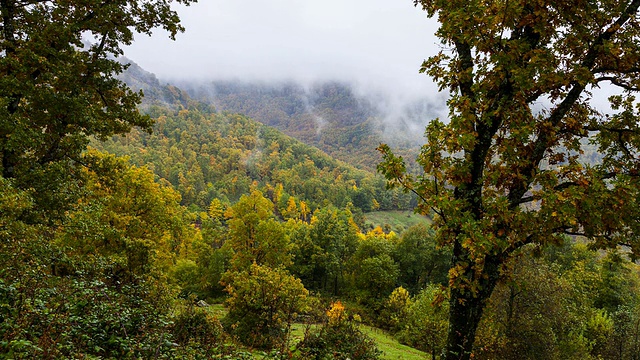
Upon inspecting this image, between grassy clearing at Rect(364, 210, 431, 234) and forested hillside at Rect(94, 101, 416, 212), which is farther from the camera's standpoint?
forested hillside at Rect(94, 101, 416, 212)

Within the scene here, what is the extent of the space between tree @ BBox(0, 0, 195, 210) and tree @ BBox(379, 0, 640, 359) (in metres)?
10.4

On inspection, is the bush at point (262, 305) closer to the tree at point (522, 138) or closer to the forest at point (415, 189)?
the forest at point (415, 189)

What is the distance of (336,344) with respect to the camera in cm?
1205

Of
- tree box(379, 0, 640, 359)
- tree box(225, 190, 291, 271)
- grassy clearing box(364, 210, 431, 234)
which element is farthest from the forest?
grassy clearing box(364, 210, 431, 234)

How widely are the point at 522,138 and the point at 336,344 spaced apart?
388 inches

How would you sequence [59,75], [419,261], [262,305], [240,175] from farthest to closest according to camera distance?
1. [240,175]
2. [419,261]
3. [262,305]
4. [59,75]

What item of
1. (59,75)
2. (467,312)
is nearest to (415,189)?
(467,312)

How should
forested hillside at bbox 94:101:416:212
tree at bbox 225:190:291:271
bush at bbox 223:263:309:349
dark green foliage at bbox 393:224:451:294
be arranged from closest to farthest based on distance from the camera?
bush at bbox 223:263:309:349, tree at bbox 225:190:291:271, dark green foliage at bbox 393:224:451:294, forested hillside at bbox 94:101:416:212

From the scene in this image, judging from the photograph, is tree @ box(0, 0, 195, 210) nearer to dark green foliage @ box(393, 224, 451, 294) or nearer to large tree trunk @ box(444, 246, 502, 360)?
large tree trunk @ box(444, 246, 502, 360)

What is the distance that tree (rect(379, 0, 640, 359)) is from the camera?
204 inches

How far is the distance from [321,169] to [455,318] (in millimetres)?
190877

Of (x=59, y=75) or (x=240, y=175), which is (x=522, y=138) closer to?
(x=59, y=75)

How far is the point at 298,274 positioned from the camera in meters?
47.3

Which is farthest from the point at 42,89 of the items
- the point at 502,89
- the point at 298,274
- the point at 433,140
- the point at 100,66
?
the point at 298,274
